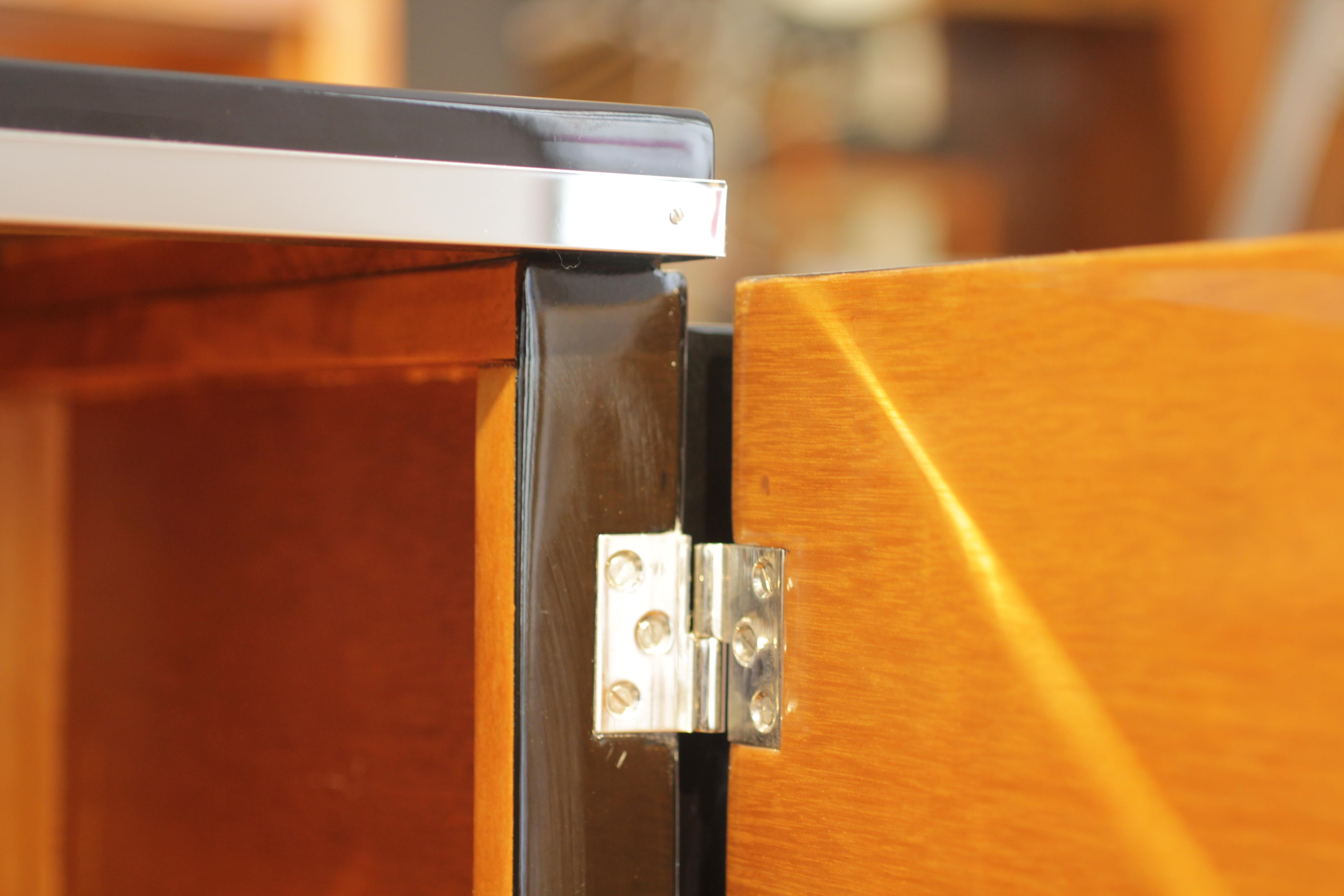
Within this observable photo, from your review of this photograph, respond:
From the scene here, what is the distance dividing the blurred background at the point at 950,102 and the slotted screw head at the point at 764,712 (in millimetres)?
1504

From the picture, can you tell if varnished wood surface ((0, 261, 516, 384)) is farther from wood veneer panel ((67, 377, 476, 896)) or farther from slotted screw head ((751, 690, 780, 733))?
slotted screw head ((751, 690, 780, 733))

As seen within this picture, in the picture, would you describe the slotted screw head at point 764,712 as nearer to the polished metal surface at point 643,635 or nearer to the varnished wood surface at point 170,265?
the polished metal surface at point 643,635

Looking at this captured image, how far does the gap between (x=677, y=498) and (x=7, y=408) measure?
1.44 feet

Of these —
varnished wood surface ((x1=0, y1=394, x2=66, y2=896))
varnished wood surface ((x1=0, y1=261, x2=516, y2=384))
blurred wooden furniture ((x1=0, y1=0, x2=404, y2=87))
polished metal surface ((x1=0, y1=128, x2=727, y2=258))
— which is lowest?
varnished wood surface ((x1=0, y1=394, x2=66, y2=896))

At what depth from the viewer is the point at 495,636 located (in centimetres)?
34

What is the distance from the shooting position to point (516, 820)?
0.33 meters

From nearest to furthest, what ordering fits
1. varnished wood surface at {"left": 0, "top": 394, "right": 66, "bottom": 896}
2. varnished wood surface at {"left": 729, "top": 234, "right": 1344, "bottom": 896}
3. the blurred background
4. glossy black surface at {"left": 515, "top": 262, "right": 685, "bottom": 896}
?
varnished wood surface at {"left": 729, "top": 234, "right": 1344, "bottom": 896}
glossy black surface at {"left": 515, "top": 262, "right": 685, "bottom": 896}
varnished wood surface at {"left": 0, "top": 394, "right": 66, "bottom": 896}
the blurred background

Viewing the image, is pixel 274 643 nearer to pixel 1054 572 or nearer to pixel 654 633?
pixel 654 633

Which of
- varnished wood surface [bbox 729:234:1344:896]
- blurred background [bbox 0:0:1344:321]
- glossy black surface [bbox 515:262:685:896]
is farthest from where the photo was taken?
blurred background [bbox 0:0:1344:321]

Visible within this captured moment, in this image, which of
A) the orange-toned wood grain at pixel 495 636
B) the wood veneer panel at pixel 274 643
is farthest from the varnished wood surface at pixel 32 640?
the orange-toned wood grain at pixel 495 636

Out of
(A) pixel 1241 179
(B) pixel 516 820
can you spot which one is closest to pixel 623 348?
(B) pixel 516 820

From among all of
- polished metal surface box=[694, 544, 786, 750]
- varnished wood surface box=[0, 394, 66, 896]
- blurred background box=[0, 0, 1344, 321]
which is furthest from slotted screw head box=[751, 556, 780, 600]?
blurred background box=[0, 0, 1344, 321]

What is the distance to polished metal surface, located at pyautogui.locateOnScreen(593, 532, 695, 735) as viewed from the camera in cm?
34

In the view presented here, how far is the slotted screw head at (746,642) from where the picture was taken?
1.10 ft
